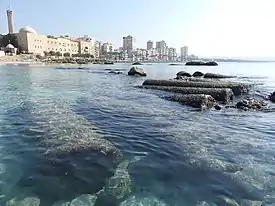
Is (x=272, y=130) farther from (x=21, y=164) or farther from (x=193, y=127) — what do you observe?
(x=21, y=164)

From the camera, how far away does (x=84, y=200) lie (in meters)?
6.47

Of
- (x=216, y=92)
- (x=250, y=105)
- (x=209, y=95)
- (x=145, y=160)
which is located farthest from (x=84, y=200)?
(x=216, y=92)

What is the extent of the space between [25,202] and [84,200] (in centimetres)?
137

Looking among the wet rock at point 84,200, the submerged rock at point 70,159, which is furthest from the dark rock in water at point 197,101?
the wet rock at point 84,200

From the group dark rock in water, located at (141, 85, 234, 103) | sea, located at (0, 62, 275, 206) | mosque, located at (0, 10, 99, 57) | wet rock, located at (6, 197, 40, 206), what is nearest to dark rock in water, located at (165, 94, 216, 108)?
dark rock in water, located at (141, 85, 234, 103)

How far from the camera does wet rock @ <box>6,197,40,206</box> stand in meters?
6.30

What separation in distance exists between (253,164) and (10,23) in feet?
597

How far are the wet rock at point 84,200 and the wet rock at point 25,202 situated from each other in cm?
84

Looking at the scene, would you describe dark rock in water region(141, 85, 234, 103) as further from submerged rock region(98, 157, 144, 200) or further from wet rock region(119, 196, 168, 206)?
wet rock region(119, 196, 168, 206)

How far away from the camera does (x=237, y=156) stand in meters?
9.53

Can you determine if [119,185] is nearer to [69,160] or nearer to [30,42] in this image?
[69,160]

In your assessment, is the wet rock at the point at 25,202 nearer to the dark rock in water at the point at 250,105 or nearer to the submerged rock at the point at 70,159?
the submerged rock at the point at 70,159

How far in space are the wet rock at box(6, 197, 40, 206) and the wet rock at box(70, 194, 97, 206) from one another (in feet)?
2.75

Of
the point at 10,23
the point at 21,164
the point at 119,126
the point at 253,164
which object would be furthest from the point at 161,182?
the point at 10,23
